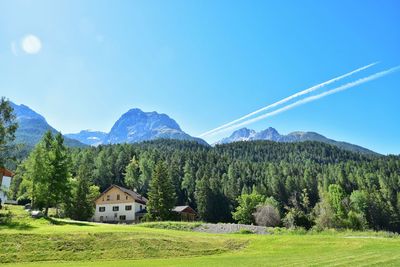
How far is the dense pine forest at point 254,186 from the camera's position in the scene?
106 metres

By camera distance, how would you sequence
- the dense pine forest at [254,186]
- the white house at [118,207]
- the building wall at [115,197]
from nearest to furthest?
the white house at [118,207] < the building wall at [115,197] < the dense pine forest at [254,186]

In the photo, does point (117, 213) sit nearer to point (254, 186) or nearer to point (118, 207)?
point (118, 207)

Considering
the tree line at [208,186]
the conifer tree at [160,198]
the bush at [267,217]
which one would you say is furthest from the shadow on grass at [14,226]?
the bush at [267,217]

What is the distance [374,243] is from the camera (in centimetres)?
3469

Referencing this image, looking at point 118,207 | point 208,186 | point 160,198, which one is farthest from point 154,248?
point 208,186

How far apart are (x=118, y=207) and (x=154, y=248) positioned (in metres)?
64.5

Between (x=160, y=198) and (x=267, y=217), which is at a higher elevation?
(x=160, y=198)

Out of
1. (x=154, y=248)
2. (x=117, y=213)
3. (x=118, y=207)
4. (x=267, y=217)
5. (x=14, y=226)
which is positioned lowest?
(x=154, y=248)

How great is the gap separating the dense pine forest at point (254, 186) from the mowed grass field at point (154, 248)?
49109 millimetres

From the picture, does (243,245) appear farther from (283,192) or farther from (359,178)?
(359,178)

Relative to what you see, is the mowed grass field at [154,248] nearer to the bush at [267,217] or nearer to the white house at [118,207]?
the white house at [118,207]

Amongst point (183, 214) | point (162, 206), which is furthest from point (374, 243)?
point (183, 214)

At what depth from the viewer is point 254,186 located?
13438cm

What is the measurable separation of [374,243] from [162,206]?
53.3 meters
